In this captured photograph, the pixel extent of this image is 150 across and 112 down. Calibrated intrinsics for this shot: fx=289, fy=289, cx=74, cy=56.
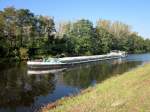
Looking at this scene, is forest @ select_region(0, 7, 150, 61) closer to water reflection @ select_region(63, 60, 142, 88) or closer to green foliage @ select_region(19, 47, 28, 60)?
green foliage @ select_region(19, 47, 28, 60)

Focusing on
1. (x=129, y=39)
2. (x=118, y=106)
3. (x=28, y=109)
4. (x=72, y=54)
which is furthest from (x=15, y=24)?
(x=129, y=39)

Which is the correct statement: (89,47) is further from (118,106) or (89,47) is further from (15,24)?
(118,106)

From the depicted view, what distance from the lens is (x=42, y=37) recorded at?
9375cm

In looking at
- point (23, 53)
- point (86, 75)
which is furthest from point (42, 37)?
point (86, 75)

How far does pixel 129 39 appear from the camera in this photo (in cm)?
17388

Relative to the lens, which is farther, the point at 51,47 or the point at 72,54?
the point at 72,54

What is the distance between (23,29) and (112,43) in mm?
70076

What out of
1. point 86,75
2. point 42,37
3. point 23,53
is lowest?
point 86,75

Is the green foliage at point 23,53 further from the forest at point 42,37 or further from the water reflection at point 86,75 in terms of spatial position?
the water reflection at point 86,75

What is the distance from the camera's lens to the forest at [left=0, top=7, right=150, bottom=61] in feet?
271

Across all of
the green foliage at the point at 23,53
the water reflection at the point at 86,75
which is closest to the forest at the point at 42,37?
the green foliage at the point at 23,53

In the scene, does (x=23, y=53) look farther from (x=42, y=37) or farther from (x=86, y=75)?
(x=86, y=75)

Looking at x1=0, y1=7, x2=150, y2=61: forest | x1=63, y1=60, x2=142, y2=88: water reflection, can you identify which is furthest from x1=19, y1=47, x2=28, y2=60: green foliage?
x1=63, y1=60, x2=142, y2=88: water reflection

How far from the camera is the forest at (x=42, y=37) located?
3248 inches
